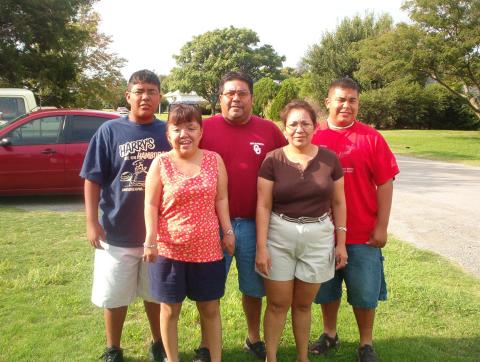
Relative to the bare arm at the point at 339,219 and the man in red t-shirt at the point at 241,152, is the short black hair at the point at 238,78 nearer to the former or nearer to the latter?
the man in red t-shirt at the point at 241,152

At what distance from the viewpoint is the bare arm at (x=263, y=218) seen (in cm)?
271

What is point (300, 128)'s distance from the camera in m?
2.69

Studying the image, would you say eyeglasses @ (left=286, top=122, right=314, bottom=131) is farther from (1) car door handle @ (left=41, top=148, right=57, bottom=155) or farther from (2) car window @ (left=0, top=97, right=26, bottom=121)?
(2) car window @ (left=0, top=97, right=26, bottom=121)

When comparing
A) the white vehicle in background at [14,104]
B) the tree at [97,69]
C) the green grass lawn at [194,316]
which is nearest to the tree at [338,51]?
the tree at [97,69]

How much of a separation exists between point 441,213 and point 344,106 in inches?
216

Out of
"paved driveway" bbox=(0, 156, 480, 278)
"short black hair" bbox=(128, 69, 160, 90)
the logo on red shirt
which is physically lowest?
"paved driveway" bbox=(0, 156, 480, 278)

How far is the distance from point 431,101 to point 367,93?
5.56 m

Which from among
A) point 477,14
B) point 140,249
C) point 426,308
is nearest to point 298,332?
point 140,249

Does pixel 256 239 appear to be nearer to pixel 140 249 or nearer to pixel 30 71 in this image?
pixel 140 249

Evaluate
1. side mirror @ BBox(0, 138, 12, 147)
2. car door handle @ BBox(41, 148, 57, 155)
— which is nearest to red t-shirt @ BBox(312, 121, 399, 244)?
car door handle @ BBox(41, 148, 57, 155)

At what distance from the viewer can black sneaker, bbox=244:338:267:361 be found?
3180 millimetres

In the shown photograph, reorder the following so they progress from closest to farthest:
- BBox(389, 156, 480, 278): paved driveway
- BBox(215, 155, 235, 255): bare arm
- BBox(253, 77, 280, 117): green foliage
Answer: BBox(215, 155, 235, 255): bare arm → BBox(389, 156, 480, 278): paved driveway → BBox(253, 77, 280, 117): green foliage

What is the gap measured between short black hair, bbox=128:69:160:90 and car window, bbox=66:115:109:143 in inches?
207

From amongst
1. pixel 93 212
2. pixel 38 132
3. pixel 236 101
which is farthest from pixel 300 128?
pixel 38 132
